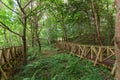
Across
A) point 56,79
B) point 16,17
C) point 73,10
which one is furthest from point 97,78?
point 73,10

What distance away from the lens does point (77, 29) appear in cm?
2702

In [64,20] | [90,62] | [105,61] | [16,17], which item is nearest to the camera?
[105,61]

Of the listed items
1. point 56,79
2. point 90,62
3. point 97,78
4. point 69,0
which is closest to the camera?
point 97,78

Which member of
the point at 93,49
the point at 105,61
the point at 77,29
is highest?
the point at 77,29

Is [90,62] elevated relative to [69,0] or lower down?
lower down

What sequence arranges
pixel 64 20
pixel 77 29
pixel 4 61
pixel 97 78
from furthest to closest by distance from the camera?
1. pixel 77 29
2. pixel 64 20
3. pixel 4 61
4. pixel 97 78

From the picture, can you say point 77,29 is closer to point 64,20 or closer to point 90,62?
point 64,20

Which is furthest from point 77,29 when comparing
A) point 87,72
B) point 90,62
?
point 87,72

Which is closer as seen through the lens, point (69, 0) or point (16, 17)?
point (16, 17)

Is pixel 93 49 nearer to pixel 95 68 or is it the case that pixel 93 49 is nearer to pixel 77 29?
pixel 95 68

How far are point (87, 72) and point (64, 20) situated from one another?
1342cm

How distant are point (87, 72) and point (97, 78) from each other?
1.11 m

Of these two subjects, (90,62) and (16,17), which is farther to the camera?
(16,17)

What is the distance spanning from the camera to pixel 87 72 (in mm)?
7715
